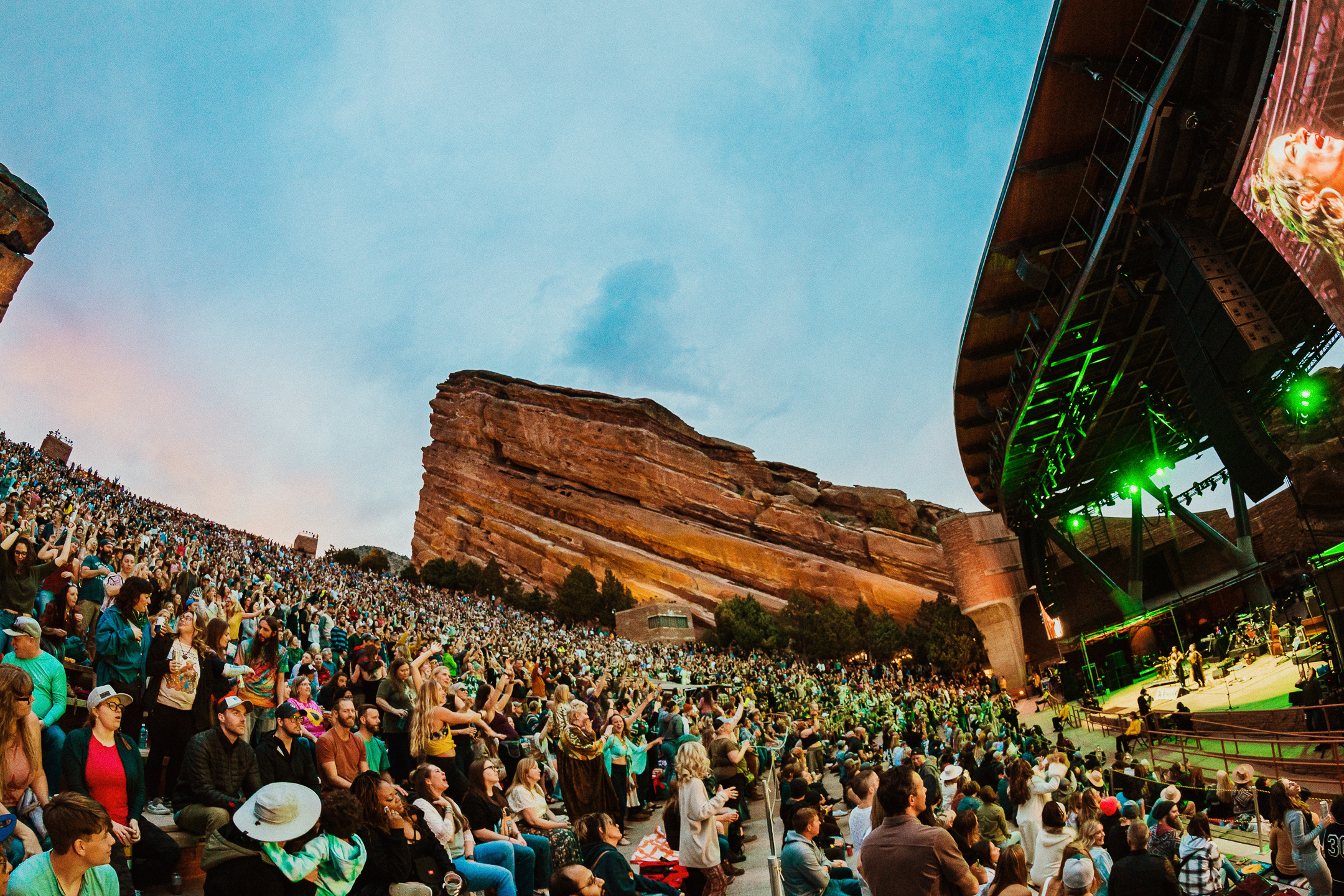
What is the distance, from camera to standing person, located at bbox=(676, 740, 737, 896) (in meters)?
5.78

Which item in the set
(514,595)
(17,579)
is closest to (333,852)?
(17,579)

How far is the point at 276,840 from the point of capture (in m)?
3.91

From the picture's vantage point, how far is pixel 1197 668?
21.3 m

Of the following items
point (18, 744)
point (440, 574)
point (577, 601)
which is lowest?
point (18, 744)

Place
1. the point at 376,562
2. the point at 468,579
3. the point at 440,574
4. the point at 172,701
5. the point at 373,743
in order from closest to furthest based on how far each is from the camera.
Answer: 1. the point at 172,701
2. the point at 373,743
3. the point at 440,574
4. the point at 468,579
5. the point at 376,562

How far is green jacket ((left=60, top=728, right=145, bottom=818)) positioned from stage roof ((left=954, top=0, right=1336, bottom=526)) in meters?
10.3

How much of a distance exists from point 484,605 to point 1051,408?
40258 millimetres

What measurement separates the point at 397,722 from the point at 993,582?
34.9 metres

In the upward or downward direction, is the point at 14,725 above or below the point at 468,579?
below

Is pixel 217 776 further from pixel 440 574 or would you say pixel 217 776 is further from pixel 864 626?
pixel 440 574

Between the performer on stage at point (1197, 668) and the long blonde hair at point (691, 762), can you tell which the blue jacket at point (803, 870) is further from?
the performer on stage at point (1197, 668)

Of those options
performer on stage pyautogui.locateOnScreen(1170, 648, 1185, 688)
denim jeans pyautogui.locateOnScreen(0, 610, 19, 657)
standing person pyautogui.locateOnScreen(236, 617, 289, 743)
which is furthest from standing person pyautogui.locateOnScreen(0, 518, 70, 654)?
performer on stage pyautogui.locateOnScreen(1170, 648, 1185, 688)

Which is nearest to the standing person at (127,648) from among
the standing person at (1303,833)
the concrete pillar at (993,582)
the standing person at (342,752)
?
the standing person at (342,752)

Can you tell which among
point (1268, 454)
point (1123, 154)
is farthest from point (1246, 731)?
point (1123, 154)
